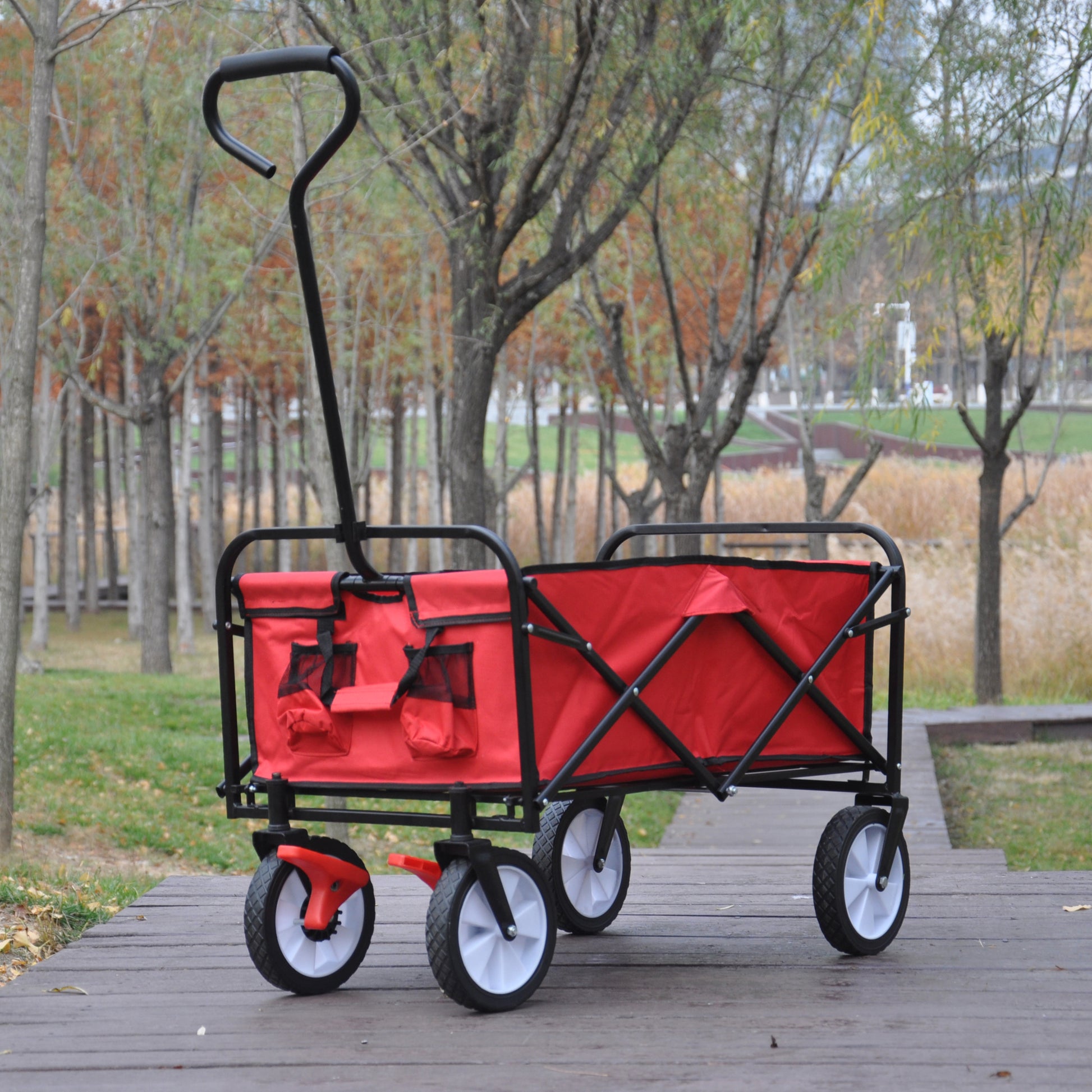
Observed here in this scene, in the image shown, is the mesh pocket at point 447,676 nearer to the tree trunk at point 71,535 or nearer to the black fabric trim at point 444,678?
the black fabric trim at point 444,678

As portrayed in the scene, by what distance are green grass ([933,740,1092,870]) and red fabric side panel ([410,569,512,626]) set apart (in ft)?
15.0

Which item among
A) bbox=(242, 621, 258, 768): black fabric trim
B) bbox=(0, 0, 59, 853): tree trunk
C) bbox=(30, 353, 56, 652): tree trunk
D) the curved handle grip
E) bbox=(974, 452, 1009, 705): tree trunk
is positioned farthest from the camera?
bbox=(30, 353, 56, 652): tree trunk

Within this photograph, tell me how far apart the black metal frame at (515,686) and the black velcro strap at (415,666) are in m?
0.14

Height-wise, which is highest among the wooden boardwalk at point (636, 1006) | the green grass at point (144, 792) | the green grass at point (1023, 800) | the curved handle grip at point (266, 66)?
the curved handle grip at point (266, 66)

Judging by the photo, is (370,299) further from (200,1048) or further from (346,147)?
(200,1048)

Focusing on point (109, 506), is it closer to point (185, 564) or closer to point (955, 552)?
point (185, 564)

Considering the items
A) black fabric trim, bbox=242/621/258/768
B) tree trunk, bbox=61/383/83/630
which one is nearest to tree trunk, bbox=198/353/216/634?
tree trunk, bbox=61/383/83/630

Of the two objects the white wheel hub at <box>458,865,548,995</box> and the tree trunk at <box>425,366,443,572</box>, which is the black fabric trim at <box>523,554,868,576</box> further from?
the tree trunk at <box>425,366,443,572</box>

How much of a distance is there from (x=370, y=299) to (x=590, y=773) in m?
15.5

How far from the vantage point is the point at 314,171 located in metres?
3.32

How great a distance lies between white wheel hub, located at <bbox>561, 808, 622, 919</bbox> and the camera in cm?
423

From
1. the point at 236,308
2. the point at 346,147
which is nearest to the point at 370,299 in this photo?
the point at 236,308

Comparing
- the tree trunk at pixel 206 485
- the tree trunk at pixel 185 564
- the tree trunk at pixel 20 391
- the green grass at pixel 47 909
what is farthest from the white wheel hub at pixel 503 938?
the tree trunk at pixel 206 485

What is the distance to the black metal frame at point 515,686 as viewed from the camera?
3.20m
